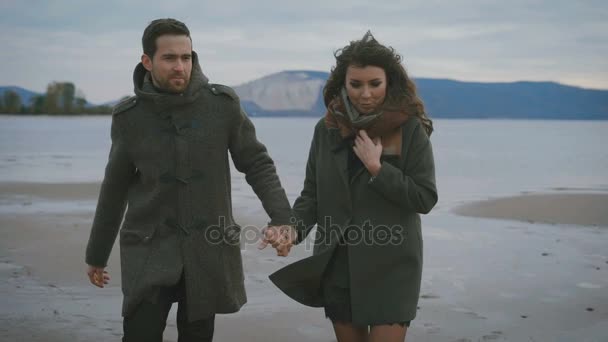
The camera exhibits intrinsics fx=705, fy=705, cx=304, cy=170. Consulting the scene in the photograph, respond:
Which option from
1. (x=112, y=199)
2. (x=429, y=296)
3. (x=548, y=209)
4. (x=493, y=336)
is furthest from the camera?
(x=548, y=209)

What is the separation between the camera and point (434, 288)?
701cm

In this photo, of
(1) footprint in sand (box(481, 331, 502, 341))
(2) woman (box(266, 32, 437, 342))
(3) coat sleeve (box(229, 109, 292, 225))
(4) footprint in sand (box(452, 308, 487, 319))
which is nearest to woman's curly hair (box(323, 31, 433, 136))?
(2) woman (box(266, 32, 437, 342))

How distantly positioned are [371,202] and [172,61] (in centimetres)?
119

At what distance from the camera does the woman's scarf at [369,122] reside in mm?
3385

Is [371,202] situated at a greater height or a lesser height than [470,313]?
greater

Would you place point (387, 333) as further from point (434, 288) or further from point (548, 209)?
point (548, 209)

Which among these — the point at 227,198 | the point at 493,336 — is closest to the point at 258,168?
the point at 227,198

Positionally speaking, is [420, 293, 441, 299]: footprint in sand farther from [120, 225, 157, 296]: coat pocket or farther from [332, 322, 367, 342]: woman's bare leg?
[120, 225, 157, 296]: coat pocket

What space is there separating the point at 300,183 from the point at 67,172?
7.03m

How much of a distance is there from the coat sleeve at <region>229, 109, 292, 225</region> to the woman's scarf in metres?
0.41

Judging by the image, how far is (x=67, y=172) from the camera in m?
20.6

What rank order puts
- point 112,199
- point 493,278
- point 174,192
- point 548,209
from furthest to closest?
point 548,209
point 493,278
point 112,199
point 174,192

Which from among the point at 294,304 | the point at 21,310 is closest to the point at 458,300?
the point at 294,304

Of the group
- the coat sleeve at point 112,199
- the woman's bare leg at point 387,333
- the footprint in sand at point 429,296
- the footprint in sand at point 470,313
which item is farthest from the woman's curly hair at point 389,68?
the footprint in sand at point 429,296
